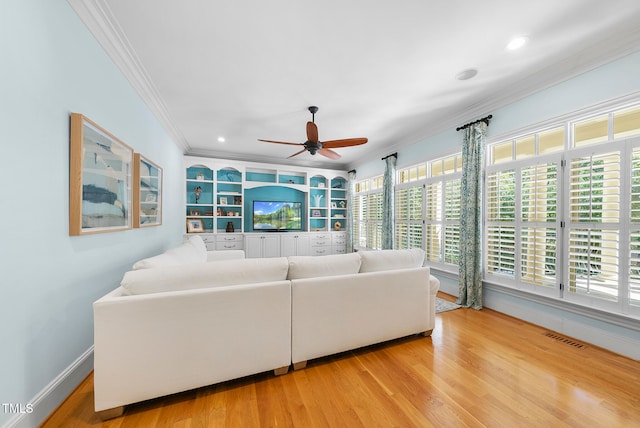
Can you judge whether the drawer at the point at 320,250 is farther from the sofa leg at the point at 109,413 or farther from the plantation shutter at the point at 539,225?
the sofa leg at the point at 109,413

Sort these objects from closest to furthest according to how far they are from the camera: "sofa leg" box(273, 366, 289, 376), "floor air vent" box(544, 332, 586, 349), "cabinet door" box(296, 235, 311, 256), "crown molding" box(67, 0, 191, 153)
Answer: "crown molding" box(67, 0, 191, 153) < "sofa leg" box(273, 366, 289, 376) < "floor air vent" box(544, 332, 586, 349) < "cabinet door" box(296, 235, 311, 256)

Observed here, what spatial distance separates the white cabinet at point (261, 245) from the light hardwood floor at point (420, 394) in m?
3.89

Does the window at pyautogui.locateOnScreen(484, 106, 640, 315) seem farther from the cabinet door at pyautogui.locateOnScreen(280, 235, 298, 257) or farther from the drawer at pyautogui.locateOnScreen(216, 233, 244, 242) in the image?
the drawer at pyautogui.locateOnScreen(216, 233, 244, 242)

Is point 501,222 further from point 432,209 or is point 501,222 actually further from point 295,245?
point 295,245

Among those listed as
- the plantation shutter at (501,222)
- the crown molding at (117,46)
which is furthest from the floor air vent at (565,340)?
the crown molding at (117,46)

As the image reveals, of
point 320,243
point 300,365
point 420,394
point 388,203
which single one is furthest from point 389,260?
point 320,243

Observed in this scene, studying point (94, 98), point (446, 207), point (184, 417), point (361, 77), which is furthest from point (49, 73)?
point (446, 207)

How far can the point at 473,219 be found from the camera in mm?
3275

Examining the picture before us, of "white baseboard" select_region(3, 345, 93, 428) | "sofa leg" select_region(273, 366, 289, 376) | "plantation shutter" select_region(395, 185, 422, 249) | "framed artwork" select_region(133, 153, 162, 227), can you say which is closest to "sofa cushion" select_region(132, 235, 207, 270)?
"framed artwork" select_region(133, 153, 162, 227)

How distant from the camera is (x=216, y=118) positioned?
3768mm

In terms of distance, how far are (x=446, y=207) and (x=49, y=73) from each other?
4.42m

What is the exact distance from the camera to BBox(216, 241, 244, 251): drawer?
548 centimetres

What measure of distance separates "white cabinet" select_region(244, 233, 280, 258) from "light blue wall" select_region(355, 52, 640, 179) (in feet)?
13.4

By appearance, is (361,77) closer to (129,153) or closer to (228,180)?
(129,153)
